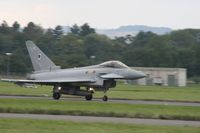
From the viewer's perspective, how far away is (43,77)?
40281mm

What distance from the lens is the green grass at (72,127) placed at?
17.6m

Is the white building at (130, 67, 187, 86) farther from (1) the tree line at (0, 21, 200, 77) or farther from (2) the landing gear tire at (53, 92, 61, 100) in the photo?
(2) the landing gear tire at (53, 92, 61, 100)

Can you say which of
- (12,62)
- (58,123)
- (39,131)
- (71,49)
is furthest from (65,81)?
(71,49)

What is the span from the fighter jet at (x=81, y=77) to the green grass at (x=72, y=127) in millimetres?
18088

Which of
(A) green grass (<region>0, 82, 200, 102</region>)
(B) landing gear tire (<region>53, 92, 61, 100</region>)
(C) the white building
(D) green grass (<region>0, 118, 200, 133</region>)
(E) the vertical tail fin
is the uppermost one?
(C) the white building

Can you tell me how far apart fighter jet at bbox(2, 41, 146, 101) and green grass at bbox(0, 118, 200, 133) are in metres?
18.1

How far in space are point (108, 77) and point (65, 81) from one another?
306 cm

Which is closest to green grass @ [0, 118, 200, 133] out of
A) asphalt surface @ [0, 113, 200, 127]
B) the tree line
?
asphalt surface @ [0, 113, 200, 127]

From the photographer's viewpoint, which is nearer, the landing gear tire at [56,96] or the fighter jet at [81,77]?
the landing gear tire at [56,96]

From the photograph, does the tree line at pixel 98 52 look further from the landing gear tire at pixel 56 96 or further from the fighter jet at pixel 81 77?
the landing gear tire at pixel 56 96

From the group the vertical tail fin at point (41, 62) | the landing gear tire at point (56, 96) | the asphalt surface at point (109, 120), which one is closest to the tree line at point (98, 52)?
the vertical tail fin at point (41, 62)

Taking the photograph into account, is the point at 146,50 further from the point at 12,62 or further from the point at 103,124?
the point at 103,124

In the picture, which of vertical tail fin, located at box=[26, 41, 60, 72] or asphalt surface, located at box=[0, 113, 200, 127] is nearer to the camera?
asphalt surface, located at box=[0, 113, 200, 127]

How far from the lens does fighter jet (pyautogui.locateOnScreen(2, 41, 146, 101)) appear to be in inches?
1508
